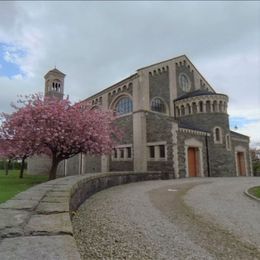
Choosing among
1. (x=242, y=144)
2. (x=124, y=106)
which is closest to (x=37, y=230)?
(x=124, y=106)

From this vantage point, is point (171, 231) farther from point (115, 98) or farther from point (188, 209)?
A: point (115, 98)

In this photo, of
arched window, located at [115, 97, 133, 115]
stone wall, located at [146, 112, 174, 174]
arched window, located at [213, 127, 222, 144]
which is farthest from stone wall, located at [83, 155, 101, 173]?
arched window, located at [213, 127, 222, 144]

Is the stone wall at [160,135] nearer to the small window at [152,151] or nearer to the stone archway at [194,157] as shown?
the small window at [152,151]

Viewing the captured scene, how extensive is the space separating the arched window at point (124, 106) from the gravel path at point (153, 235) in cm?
1838

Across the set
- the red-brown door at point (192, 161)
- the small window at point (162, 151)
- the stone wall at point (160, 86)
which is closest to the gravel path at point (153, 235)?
the small window at point (162, 151)

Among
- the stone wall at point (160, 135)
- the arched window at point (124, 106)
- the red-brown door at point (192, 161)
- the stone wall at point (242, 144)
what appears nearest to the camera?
the stone wall at point (160, 135)

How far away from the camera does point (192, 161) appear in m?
21.7

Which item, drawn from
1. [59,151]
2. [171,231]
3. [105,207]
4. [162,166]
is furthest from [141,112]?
[171,231]

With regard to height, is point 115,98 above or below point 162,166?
above

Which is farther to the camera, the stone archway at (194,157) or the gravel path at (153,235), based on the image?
the stone archway at (194,157)

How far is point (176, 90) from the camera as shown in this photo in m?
27.2

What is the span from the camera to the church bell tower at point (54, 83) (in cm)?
3625

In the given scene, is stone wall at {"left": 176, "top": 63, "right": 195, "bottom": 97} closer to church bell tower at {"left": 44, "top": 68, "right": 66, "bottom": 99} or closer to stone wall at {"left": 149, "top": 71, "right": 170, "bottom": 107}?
stone wall at {"left": 149, "top": 71, "right": 170, "bottom": 107}

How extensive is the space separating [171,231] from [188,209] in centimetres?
251
